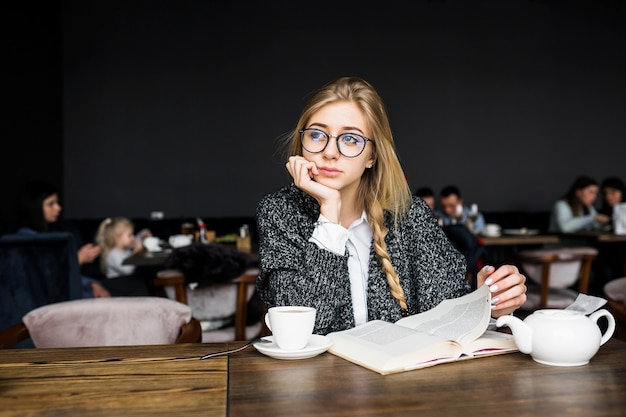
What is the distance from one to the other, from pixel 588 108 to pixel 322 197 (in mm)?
7029

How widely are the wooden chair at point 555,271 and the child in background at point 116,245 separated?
2.61 metres

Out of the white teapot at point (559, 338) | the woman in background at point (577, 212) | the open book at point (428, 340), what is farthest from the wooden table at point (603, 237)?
the white teapot at point (559, 338)

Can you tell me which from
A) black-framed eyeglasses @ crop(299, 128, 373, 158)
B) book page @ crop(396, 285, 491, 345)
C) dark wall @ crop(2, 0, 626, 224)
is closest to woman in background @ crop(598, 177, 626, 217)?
dark wall @ crop(2, 0, 626, 224)

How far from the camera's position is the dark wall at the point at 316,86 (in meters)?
6.89

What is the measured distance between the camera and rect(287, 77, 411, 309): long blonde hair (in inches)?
64.6

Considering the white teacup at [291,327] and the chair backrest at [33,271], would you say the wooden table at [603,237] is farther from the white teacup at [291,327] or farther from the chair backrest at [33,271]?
the white teacup at [291,327]

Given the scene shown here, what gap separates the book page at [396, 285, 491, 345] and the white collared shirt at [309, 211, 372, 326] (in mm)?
286

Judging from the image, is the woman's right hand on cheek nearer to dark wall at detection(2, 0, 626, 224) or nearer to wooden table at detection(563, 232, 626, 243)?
wooden table at detection(563, 232, 626, 243)

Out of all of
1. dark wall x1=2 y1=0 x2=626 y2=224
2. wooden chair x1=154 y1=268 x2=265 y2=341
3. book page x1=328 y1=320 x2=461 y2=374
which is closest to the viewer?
book page x1=328 y1=320 x2=461 y2=374

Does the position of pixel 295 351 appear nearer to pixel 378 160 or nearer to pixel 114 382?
pixel 114 382

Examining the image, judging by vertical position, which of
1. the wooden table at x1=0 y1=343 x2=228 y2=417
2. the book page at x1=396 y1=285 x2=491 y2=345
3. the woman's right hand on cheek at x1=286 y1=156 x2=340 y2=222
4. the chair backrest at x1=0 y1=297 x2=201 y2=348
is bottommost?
the chair backrest at x1=0 y1=297 x2=201 y2=348

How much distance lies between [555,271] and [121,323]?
9.50 ft

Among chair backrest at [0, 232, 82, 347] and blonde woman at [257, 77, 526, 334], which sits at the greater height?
blonde woman at [257, 77, 526, 334]

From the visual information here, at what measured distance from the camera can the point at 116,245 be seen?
4562mm
